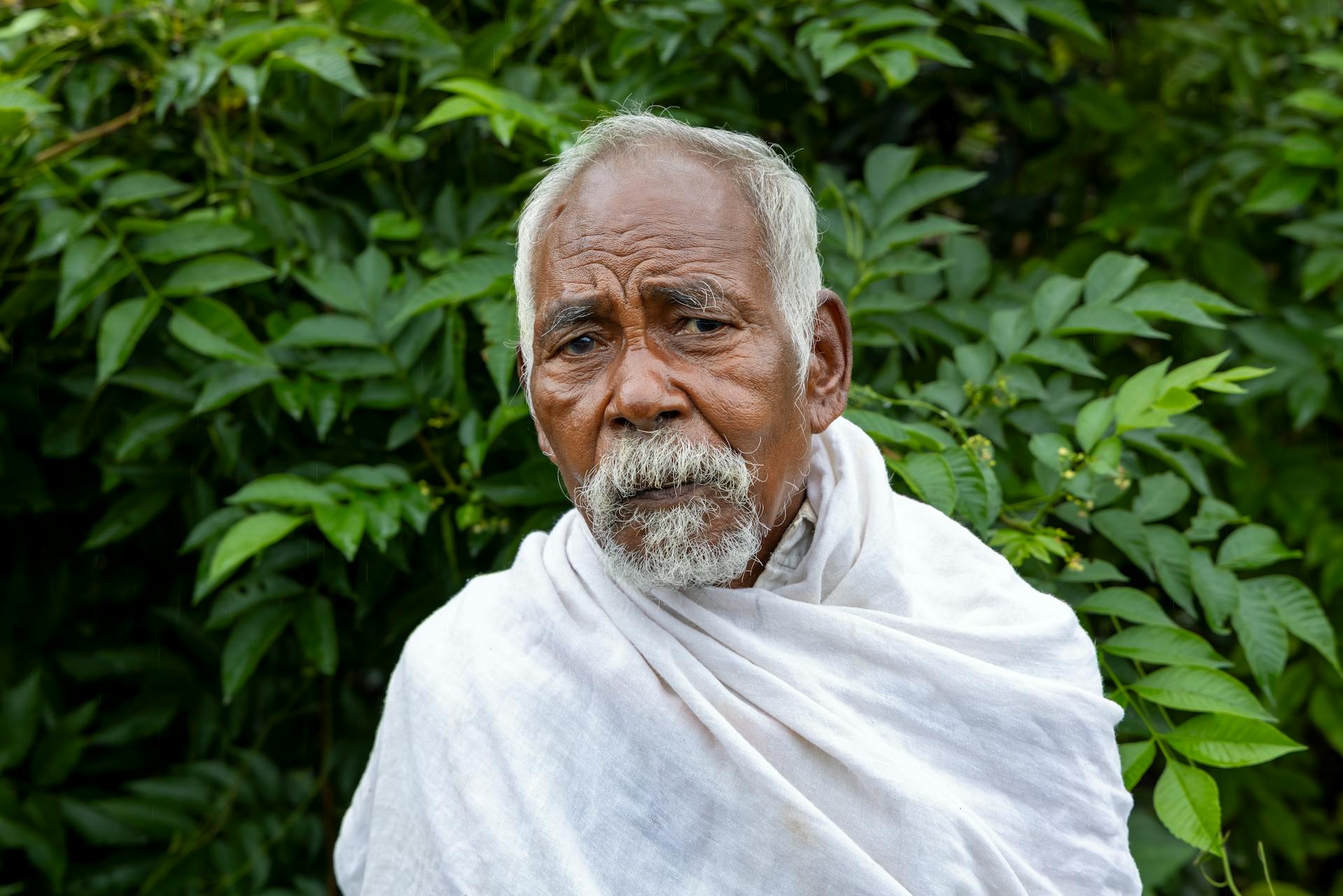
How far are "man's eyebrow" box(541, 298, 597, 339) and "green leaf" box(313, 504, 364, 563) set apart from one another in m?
0.55

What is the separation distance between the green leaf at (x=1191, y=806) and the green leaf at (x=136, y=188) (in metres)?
2.04

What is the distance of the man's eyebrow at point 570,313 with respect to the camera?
1.66m

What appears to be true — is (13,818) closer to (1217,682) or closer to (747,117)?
(747,117)

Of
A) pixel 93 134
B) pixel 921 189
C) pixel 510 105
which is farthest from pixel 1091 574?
pixel 93 134

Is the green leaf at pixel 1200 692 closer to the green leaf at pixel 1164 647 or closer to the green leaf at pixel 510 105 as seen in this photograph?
the green leaf at pixel 1164 647

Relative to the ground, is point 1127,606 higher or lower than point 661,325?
lower

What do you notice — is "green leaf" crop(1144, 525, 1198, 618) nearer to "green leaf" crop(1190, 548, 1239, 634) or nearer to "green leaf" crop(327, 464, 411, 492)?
"green leaf" crop(1190, 548, 1239, 634)

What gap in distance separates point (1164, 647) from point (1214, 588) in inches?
6.8

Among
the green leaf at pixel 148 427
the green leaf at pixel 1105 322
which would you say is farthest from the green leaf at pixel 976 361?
the green leaf at pixel 148 427

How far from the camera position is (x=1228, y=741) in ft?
6.15

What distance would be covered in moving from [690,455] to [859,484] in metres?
0.40

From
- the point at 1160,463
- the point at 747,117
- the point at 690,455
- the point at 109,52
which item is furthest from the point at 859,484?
the point at 109,52

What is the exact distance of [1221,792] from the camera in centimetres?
279

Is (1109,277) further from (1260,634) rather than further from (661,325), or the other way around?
(661,325)
